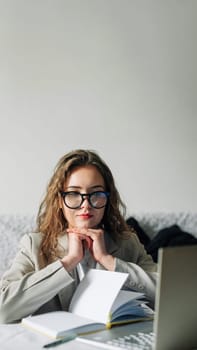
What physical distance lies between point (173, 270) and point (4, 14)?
1.81 metres

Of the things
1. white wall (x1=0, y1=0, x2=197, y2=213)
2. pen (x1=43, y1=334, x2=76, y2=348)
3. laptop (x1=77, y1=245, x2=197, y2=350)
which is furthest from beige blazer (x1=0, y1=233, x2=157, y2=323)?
white wall (x1=0, y1=0, x2=197, y2=213)

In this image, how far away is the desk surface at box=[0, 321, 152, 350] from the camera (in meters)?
1.04

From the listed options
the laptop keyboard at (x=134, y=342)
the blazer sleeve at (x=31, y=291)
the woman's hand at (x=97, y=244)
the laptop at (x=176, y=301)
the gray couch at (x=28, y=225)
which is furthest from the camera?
the gray couch at (x=28, y=225)

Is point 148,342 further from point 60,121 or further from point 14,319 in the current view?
point 60,121

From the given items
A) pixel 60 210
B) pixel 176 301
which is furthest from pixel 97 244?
pixel 176 301

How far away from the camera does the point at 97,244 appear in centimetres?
148

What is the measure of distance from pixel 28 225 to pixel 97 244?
0.90m

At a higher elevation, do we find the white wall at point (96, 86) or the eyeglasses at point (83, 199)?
the white wall at point (96, 86)

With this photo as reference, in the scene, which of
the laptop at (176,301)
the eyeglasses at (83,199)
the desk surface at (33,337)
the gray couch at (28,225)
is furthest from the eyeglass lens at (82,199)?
the gray couch at (28,225)

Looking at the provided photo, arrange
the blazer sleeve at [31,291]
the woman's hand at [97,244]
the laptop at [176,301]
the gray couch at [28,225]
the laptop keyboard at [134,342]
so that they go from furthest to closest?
the gray couch at [28,225]
the woman's hand at [97,244]
the blazer sleeve at [31,291]
the laptop keyboard at [134,342]
the laptop at [176,301]

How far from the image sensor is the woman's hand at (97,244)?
58.0 inches

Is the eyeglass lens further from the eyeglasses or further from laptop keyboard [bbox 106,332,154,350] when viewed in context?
laptop keyboard [bbox 106,332,154,350]

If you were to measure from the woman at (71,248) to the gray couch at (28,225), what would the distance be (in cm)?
65

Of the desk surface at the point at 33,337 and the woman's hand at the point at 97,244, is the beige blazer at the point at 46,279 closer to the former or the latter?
the woman's hand at the point at 97,244
